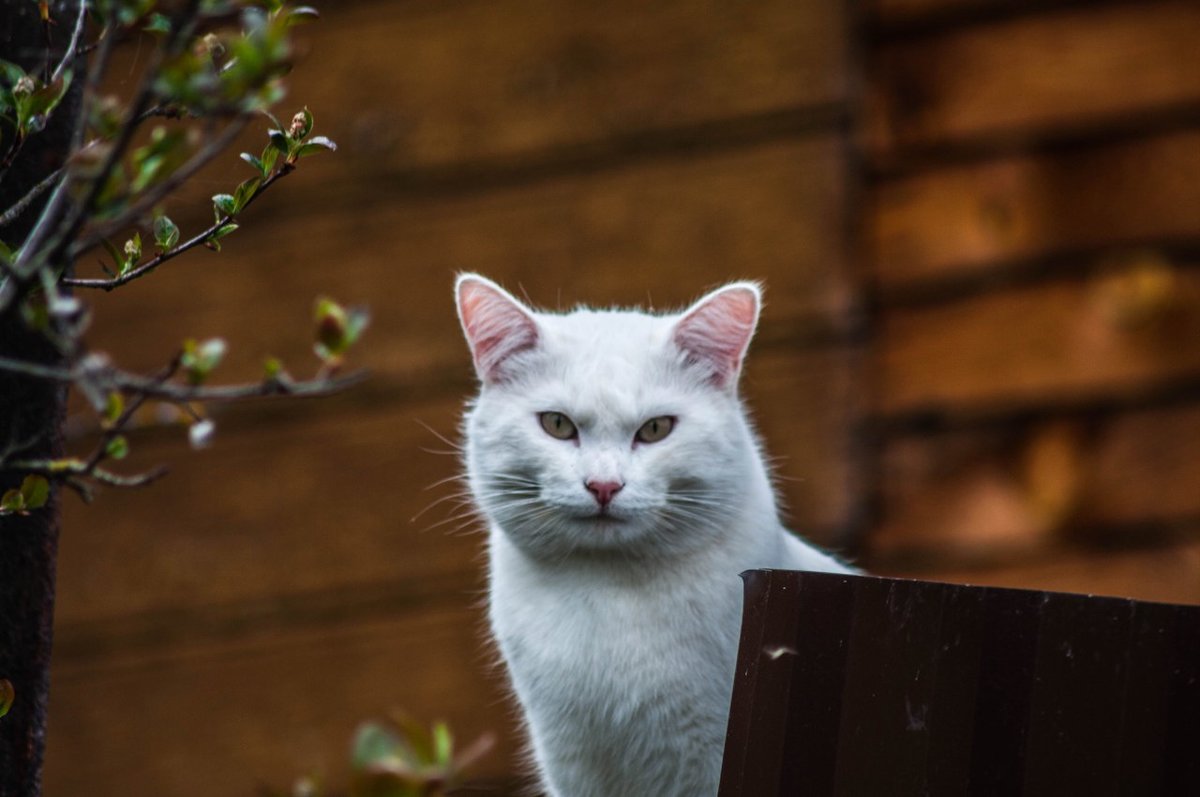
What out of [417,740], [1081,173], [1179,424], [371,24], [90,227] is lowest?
[417,740]

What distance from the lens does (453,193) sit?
2.96 metres

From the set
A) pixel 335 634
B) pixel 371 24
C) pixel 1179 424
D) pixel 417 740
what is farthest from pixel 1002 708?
pixel 371 24

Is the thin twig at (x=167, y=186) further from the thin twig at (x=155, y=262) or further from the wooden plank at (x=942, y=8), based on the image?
the wooden plank at (x=942, y=8)

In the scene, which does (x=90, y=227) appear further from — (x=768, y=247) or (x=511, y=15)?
(x=511, y=15)

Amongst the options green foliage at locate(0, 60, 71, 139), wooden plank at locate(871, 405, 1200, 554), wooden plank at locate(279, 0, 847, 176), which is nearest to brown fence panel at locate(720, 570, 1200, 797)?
green foliage at locate(0, 60, 71, 139)

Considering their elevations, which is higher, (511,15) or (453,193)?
(511,15)

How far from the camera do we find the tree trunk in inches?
42.0

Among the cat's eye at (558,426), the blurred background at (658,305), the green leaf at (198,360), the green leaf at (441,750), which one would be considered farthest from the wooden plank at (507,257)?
the green leaf at (441,750)

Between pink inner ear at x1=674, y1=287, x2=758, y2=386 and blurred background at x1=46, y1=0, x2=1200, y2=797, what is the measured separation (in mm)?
971

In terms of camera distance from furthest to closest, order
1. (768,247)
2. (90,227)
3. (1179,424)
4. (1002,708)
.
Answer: (768,247), (1179,424), (1002,708), (90,227)

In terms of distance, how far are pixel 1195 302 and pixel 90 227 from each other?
231cm

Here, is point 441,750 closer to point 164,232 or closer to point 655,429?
point 164,232

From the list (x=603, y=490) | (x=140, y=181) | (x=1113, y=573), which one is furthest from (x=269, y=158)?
(x=1113, y=573)

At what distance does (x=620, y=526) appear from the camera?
1.49 m
